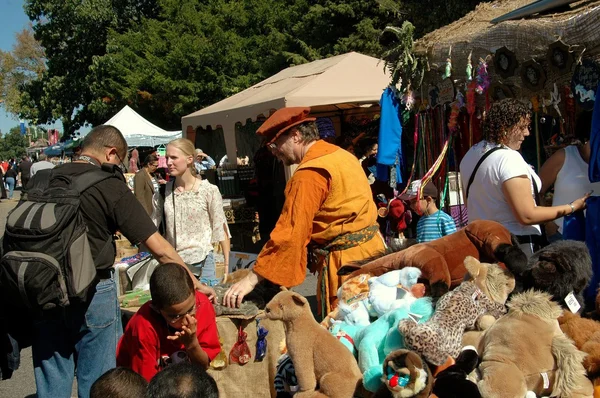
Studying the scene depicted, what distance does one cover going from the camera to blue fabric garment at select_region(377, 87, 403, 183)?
5980 mm

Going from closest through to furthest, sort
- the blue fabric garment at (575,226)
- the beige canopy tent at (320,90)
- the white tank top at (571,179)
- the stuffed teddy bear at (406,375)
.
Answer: the stuffed teddy bear at (406,375)
the blue fabric garment at (575,226)
the white tank top at (571,179)
the beige canopy tent at (320,90)

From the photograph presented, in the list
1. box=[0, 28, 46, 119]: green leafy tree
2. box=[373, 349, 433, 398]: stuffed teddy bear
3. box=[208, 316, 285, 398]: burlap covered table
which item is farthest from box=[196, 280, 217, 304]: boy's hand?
box=[0, 28, 46, 119]: green leafy tree

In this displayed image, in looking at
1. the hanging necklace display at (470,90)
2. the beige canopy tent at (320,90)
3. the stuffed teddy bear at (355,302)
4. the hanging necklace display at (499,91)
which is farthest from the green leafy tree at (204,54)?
the stuffed teddy bear at (355,302)

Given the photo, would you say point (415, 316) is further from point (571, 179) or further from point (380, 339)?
point (571, 179)

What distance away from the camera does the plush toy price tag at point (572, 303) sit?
242 cm

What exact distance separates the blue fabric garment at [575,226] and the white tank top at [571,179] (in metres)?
0.08

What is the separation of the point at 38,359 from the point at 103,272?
534mm

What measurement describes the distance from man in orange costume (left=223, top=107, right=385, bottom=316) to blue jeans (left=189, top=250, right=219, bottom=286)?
61.5 inches

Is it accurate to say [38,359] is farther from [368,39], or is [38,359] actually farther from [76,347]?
[368,39]

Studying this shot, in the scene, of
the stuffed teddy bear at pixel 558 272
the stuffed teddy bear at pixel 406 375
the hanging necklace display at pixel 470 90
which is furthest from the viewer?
the hanging necklace display at pixel 470 90

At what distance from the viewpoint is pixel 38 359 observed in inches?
119

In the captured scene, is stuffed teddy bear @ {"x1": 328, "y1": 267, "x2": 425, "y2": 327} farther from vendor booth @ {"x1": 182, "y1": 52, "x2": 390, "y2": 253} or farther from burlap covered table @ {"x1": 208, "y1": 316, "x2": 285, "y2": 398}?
vendor booth @ {"x1": 182, "y1": 52, "x2": 390, "y2": 253}

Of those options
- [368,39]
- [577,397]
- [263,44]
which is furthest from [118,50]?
[577,397]

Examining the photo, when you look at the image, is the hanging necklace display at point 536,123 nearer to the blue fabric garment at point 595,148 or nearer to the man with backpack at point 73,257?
the blue fabric garment at point 595,148
